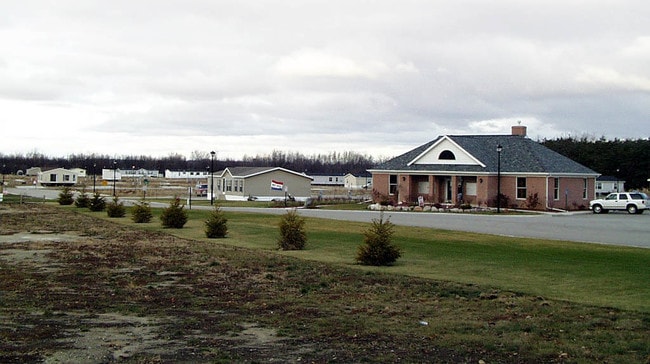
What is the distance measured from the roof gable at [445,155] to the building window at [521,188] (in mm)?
3387

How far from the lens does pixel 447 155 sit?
56312mm

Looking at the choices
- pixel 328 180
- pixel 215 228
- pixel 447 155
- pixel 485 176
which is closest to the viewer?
pixel 215 228

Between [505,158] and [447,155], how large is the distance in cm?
448

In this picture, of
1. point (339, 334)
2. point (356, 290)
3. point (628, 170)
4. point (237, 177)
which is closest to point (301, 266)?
point (356, 290)

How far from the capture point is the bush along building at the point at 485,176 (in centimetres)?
5197

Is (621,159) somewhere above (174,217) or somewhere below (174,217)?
above

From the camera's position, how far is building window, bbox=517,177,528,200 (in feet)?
172

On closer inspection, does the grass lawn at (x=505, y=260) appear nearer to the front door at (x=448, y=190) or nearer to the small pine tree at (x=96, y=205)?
the small pine tree at (x=96, y=205)

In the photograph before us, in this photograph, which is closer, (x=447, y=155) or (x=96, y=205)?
(x=96, y=205)

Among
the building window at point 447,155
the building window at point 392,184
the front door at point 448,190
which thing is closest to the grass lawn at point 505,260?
the front door at point 448,190

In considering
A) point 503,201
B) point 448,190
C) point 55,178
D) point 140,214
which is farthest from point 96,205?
point 55,178

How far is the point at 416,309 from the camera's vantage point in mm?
11844

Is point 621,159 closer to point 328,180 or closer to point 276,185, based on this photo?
point 276,185

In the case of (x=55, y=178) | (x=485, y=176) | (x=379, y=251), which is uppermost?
(x=55, y=178)
